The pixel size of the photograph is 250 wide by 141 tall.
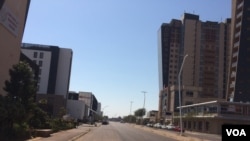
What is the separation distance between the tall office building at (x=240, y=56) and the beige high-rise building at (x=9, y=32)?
300 feet

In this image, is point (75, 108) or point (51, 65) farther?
point (75, 108)

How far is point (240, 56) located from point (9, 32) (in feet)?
325

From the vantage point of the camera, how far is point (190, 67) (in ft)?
568

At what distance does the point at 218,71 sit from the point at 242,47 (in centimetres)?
5178

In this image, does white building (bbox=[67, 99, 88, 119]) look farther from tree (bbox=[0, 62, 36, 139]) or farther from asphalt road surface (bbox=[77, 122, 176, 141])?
tree (bbox=[0, 62, 36, 139])

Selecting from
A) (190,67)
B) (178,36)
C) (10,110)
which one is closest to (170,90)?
(190,67)

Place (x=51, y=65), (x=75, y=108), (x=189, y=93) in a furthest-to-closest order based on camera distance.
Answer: (x=189, y=93), (x=75, y=108), (x=51, y=65)

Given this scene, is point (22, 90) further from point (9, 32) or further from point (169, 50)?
point (169, 50)

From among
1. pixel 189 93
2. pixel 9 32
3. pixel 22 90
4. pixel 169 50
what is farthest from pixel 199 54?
pixel 22 90

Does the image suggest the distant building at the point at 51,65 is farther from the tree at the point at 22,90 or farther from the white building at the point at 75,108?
the tree at the point at 22,90

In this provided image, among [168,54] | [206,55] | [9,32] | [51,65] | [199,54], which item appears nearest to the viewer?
[9,32]

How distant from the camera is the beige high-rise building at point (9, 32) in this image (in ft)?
114

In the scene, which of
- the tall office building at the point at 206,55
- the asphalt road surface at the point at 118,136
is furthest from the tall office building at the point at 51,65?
the asphalt road surface at the point at 118,136

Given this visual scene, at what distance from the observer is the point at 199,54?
573 ft
